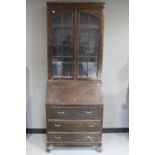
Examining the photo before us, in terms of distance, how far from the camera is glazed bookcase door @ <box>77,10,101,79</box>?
3766 millimetres

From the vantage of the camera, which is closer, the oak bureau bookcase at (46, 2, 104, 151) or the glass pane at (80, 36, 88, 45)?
the oak bureau bookcase at (46, 2, 104, 151)

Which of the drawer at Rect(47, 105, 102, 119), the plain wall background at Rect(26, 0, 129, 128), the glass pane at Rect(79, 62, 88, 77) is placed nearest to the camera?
the drawer at Rect(47, 105, 102, 119)

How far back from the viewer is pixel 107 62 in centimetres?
432

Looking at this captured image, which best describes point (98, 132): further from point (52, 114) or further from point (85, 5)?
point (85, 5)

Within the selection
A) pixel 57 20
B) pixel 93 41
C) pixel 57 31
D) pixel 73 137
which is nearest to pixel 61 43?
pixel 57 31

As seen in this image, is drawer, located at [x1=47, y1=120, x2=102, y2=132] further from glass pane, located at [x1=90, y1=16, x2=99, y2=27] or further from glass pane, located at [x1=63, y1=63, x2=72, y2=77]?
glass pane, located at [x1=90, y1=16, x2=99, y2=27]

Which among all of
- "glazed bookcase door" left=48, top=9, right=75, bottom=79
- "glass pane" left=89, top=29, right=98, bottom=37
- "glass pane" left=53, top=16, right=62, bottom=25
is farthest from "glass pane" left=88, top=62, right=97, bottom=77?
"glass pane" left=53, top=16, right=62, bottom=25

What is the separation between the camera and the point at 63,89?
12.2 ft

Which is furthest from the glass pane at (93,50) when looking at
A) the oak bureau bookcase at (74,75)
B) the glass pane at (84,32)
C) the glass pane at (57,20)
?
the glass pane at (57,20)

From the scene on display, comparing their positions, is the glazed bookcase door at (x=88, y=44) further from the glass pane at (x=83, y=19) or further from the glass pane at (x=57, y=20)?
the glass pane at (x=57, y=20)
